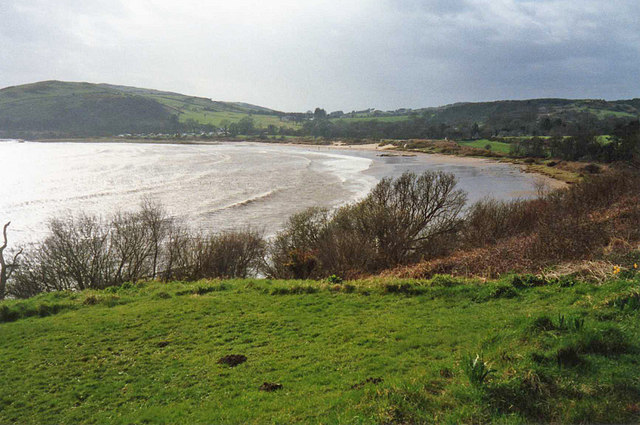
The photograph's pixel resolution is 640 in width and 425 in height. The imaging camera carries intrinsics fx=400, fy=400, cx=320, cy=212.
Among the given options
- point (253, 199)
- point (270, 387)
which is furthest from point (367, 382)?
point (253, 199)

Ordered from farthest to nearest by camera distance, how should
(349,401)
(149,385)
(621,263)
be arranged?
(621,263)
(149,385)
(349,401)

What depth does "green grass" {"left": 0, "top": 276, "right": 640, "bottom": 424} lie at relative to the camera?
5723mm

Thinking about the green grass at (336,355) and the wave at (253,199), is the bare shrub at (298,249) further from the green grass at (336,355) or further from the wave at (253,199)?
the wave at (253,199)

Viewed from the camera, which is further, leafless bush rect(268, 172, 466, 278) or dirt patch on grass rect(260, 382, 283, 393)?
leafless bush rect(268, 172, 466, 278)

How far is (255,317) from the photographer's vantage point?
1155cm

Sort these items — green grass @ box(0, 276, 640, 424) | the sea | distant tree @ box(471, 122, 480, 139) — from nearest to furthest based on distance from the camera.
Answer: green grass @ box(0, 276, 640, 424)
the sea
distant tree @ box(471, 122, 480, 139)

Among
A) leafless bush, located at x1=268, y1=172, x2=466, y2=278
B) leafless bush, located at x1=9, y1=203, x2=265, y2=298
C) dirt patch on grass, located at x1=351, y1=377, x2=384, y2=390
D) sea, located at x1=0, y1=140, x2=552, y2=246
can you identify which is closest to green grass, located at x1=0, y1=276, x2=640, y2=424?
dirt patch on grass, located at x1=351, y1=377, x2=384, y2=390

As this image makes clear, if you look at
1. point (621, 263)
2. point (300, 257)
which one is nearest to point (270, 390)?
point (621, 263)

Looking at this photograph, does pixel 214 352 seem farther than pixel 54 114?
No

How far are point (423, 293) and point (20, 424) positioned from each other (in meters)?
9.99

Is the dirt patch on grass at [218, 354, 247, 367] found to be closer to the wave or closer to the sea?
the sea

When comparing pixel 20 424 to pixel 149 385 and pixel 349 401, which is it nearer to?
pixel 149 385

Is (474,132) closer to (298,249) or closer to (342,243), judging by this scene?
(298,249)

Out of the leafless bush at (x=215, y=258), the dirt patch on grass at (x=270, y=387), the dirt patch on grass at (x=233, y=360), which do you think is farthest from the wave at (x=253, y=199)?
the dirt patch on grass at (x=270, y=387)
